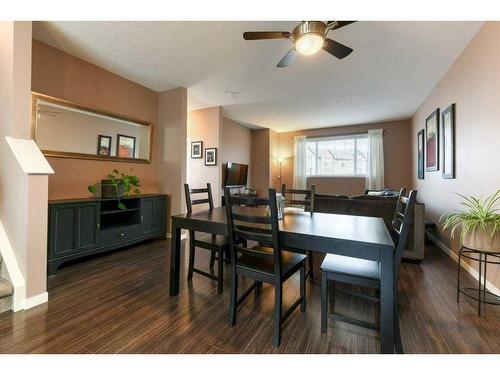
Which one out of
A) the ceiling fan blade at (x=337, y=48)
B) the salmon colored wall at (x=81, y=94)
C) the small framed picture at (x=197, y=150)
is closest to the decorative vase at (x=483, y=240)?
the ceiling fan blade at (x=337, y=48)

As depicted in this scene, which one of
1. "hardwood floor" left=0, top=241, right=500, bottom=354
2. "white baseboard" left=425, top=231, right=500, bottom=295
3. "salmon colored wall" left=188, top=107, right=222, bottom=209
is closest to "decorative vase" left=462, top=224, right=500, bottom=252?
"hardwood floor" left=0, top=241, right=500, bottom=354

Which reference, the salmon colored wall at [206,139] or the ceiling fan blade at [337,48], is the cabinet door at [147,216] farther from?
the ceiling fan blade at [337,48]

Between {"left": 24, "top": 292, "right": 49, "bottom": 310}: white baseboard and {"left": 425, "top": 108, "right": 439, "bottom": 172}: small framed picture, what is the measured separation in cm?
514


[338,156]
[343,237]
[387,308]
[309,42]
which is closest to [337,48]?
[309,42]

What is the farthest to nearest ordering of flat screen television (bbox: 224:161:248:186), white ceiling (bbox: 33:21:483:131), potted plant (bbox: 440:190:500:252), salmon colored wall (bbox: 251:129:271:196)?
1. salmon colored wall (bbox: 251:129:271:196)
2. flat screen television (bbox: 224:161:248:186)
3. white ceiling (bbox: 33:21:483:131)
4. potted plant (bbox: 440:190:500:252)

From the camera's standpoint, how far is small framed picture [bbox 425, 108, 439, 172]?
12.0 ft

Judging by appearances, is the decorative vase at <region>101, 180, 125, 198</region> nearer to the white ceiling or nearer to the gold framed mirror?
the gold framed mirror

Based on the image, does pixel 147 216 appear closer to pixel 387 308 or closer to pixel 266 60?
pixel 266 60

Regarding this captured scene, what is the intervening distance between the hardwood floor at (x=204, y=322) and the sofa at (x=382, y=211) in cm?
49

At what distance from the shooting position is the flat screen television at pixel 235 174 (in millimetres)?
5516

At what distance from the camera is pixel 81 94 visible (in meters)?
3.11
